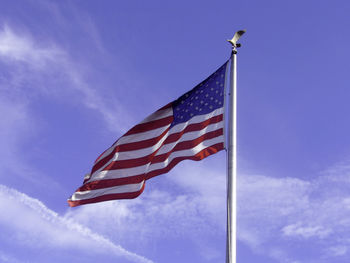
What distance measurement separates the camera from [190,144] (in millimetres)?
18969

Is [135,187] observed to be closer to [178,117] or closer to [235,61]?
[178,117]

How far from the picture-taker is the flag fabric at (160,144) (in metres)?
19.0

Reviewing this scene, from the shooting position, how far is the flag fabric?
62.2 feet

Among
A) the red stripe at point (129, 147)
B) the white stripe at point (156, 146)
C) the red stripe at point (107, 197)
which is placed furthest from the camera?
the red stripe at point (129, 147)

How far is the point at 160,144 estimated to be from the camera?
20484 mm

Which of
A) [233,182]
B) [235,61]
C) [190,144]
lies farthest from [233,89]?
[233,182]

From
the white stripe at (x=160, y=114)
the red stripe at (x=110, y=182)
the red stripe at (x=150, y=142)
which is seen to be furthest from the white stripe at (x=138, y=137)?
the red stripe at (x=110, y=182)

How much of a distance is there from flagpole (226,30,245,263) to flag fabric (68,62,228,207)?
23.7 inches

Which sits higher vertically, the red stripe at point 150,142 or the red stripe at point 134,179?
the red stripe at point 150,142

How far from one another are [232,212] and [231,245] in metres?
1.06

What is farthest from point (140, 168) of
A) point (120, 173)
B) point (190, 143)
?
point (190, 143)

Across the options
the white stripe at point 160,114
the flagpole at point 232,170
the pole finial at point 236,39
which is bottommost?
the flagpole at point 232,170

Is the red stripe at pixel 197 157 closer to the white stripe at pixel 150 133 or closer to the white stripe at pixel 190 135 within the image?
the white stripe at pixel 190 135

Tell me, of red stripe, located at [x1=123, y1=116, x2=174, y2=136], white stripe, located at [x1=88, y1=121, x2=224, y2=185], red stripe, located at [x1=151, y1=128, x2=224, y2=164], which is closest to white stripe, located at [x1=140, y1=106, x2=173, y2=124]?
red stripe, located at [x1=123, y1=116, x2=174, y2=136]
